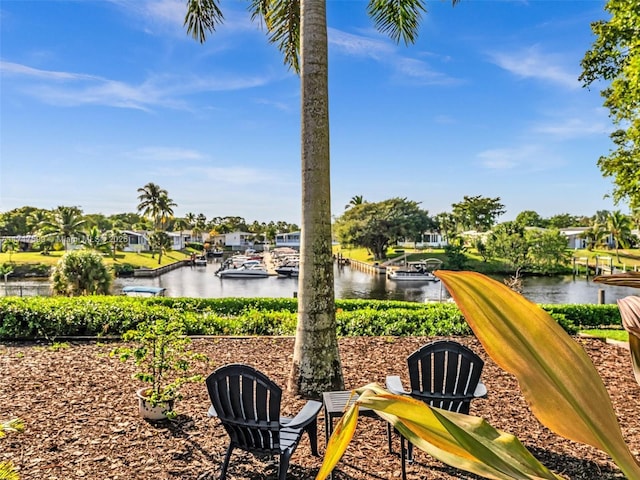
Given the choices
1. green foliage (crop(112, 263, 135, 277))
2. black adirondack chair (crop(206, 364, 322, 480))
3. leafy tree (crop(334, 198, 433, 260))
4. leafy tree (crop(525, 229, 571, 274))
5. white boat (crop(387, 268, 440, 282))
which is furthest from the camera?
leafy tree (crop(334, 198, 433, 260))

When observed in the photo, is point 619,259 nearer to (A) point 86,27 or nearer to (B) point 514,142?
(B) point 514,142

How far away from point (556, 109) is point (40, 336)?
1269 centimetres

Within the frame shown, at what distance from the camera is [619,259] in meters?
46.1

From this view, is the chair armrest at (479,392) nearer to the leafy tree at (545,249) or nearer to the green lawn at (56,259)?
the leafy tree at (545,249)

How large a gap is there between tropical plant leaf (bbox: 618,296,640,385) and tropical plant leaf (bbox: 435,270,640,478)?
0.39 ft

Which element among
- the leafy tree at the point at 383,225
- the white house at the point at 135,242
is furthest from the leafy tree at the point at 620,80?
the white house at the point at 135,242

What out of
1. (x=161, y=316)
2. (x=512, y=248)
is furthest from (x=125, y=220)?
(x=161, y=316)

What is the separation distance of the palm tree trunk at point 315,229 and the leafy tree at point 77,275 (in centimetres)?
1166

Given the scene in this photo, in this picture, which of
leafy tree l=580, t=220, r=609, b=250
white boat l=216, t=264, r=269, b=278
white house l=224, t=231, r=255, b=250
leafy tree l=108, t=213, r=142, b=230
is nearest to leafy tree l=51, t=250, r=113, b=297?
white boat l=216, t=264, r=269, b=278

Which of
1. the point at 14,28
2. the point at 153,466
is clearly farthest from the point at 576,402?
the point at 14,28

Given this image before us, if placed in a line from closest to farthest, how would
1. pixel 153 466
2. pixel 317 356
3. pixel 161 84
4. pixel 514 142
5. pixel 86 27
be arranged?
pixel 153 466
pixel 317 356
pixel 86 27
pixel 161 84
pixel 514 142

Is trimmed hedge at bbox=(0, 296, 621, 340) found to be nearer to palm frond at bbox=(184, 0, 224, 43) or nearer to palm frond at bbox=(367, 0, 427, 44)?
palm frond at bbox=(184, 0, 224, 43)

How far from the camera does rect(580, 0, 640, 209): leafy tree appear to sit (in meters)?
10.9

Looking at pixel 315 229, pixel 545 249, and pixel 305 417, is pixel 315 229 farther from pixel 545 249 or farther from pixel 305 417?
pixel 545 249
